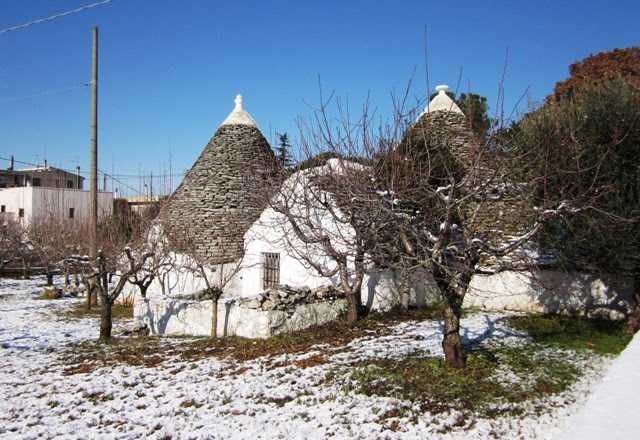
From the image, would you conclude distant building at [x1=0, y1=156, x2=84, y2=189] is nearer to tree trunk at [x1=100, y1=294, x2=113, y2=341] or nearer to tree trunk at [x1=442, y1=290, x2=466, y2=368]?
tree trunk at [x1=100, y1=294, x2=113, y2=341]

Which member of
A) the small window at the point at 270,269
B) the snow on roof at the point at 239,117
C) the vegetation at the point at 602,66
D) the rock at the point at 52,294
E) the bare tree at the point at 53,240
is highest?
the vegetation at the point at 602,66

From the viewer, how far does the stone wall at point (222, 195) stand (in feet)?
49.2

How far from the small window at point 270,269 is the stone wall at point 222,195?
1.51m

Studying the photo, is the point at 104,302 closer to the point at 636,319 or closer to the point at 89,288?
the point at 89,288

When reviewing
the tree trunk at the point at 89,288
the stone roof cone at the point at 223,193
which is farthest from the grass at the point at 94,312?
the stone roof cone at the point at 223,193

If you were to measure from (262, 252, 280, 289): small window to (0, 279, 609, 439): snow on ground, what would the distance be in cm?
529

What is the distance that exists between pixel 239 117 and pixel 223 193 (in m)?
2.91

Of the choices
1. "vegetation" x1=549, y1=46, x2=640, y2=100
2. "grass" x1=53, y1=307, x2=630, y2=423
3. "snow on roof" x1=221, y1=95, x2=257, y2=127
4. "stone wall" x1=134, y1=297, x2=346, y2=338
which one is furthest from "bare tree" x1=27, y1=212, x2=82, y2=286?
"vegetation" x1=549, y1=46, x2=640, y2=100

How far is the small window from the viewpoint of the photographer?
13.6 m

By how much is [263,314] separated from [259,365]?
2233 mm

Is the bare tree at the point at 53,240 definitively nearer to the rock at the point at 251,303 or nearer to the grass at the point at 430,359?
the grass at the point at 430,359

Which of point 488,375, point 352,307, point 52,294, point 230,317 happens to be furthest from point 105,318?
point 52,294

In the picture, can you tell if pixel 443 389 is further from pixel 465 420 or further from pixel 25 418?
pixel 25 418

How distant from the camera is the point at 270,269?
45.1 ft
